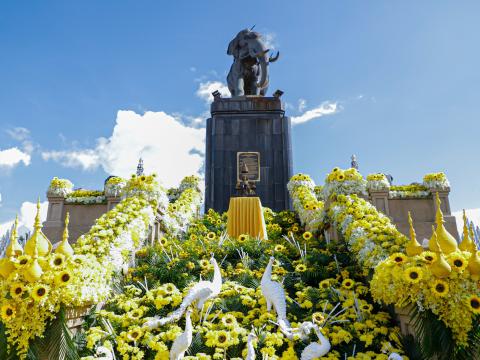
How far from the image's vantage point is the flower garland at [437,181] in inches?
623

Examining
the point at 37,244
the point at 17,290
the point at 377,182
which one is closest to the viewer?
the point at 17,290

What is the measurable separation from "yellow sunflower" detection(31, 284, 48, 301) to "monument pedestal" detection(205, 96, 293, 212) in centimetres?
1259

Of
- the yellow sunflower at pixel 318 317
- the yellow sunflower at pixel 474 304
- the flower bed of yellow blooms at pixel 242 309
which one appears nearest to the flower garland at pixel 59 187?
the flower bed of yellow blooms at pixel 242 309

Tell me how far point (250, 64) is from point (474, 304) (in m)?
17.8

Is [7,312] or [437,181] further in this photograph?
[437,181]

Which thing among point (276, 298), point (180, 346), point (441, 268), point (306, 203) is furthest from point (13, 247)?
point (306, 203)

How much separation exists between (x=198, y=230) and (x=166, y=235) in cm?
190

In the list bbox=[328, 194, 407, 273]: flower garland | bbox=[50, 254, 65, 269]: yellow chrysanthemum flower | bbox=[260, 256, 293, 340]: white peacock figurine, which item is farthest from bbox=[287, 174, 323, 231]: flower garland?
bbox=[50, 254, 65, 269]: yellow chrysanthemum flower

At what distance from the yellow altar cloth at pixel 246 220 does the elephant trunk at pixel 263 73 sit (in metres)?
10.2

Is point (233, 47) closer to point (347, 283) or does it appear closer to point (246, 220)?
point (246, 220)

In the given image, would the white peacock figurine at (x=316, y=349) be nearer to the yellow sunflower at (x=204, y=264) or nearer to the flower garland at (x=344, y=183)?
the yellow sunflower at (x=204, y=264)

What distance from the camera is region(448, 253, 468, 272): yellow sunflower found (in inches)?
162

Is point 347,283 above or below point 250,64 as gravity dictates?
below

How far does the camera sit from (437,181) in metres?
15.9
